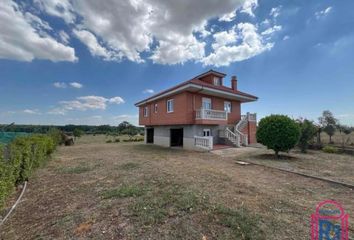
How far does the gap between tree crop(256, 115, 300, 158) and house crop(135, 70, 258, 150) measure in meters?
4.02

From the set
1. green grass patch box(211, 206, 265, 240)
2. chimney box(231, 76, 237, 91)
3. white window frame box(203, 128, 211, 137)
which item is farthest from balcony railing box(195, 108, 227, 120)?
green grass patch box(211, 206, 265, 240)

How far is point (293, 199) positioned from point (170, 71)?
56.3ft

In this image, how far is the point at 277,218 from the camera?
11.2ft

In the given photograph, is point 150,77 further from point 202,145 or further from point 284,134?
point 284,134

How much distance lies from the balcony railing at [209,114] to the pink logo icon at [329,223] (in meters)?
10.2

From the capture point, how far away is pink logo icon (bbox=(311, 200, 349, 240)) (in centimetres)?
294

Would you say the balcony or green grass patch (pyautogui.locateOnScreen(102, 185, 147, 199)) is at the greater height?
the balcony

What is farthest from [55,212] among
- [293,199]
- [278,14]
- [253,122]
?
[253,122]

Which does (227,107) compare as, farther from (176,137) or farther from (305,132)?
(305,132)

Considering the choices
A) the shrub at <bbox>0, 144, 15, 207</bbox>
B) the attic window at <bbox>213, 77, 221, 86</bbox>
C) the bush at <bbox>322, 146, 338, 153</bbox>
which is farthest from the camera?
the attic window at <bbox>213, 77, 221, 86</bbox>

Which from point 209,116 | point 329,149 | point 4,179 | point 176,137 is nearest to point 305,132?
point 329,149

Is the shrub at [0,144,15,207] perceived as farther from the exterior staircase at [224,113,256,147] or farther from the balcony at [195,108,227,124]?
the exterior staircase at [224,113,256,147]

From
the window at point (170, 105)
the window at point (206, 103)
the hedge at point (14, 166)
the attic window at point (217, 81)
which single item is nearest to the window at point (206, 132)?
the window at point (206, 103)

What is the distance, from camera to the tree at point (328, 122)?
1603 centimetres
